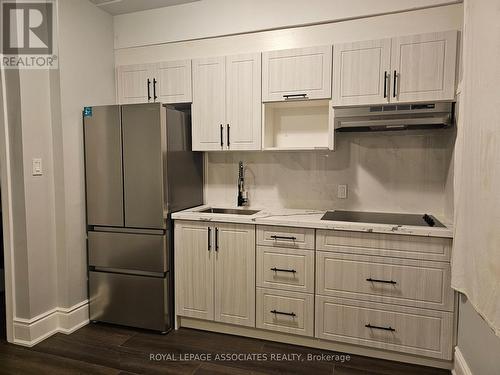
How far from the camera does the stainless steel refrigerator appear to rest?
2.51 m

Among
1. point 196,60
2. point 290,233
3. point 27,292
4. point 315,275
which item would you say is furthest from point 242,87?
point 27,292

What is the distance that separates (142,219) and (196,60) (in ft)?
4.54

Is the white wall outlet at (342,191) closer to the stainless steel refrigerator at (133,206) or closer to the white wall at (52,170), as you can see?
the stainless steel refrigerator at (133,206)

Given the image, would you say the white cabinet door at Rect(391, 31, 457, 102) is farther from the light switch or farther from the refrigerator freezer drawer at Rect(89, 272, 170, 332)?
the light switch

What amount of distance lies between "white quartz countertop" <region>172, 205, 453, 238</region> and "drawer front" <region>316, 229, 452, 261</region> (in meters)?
0.04

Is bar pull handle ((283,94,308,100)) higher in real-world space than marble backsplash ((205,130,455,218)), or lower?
higher

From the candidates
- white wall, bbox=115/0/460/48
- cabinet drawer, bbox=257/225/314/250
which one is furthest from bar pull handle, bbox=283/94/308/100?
cabinet drawer, bbox=257/225/314/250

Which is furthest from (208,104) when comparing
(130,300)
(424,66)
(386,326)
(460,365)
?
(460,365)

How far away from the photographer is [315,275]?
7.47ft

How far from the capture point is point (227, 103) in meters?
2.67

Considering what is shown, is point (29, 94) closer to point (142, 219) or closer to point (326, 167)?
point (142, 219)

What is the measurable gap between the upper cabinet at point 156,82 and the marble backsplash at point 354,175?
0.64 metres

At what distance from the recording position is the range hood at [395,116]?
85.6 inches

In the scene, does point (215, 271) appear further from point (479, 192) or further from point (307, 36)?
point (307, 36)
